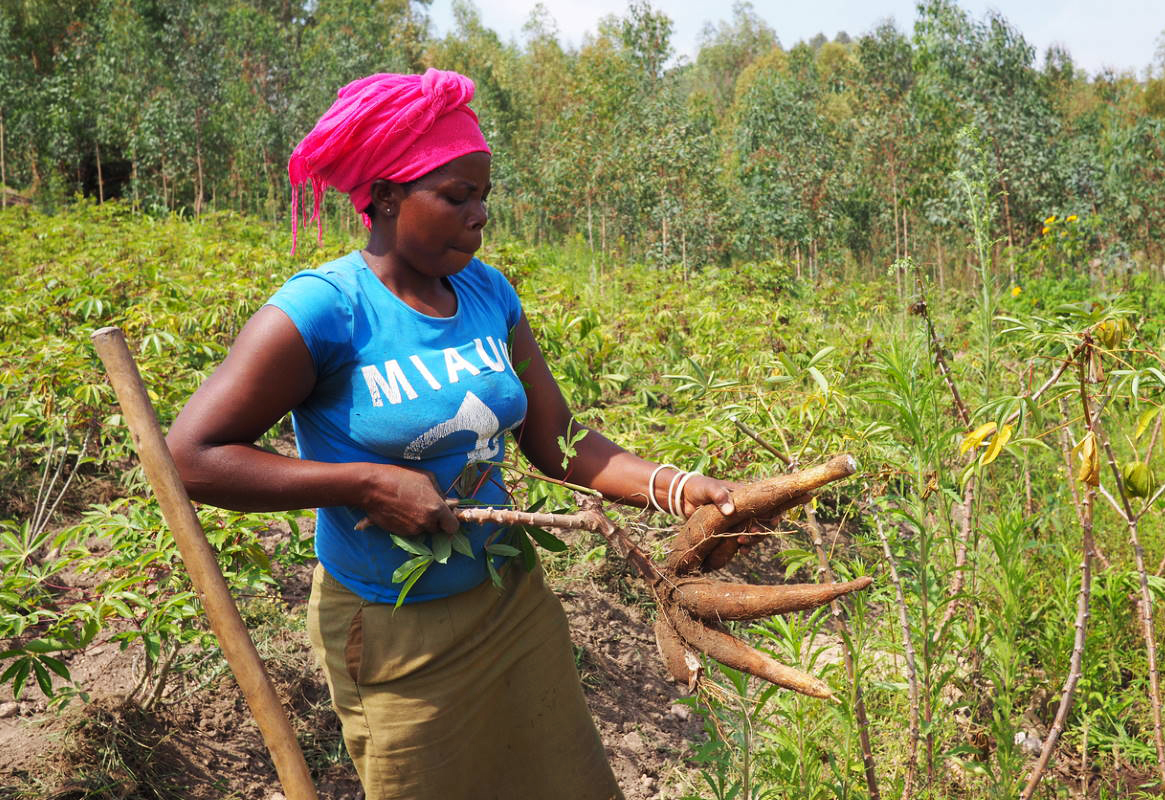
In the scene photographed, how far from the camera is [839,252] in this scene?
1573cm

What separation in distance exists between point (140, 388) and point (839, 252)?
15.7 metres

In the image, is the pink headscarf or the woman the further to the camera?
the pink headscarf

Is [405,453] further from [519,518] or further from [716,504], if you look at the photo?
[716,504]

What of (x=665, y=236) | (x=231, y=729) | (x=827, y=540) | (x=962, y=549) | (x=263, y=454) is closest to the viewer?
(x=263, y=454)

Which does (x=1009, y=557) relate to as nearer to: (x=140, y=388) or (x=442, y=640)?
(x=442, y=640)

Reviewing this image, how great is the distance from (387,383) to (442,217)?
263 mm

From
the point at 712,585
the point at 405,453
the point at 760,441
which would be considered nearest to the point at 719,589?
the point at 712,585

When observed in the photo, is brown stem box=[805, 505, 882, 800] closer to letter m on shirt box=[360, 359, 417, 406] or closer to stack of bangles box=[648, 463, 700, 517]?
stack of bangles box=[648, 463, 700, 517]

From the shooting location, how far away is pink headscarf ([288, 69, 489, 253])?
130 centimetres

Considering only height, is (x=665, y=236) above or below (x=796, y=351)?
above

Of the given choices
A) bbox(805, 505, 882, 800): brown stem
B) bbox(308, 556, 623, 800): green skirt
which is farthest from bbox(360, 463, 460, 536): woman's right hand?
bbox(805, 505, 882, 800): brown stem

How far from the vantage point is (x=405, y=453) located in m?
1.29

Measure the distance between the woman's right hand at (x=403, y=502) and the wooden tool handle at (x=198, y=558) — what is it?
8.5 inches

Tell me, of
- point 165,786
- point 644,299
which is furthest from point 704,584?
point 644,299
